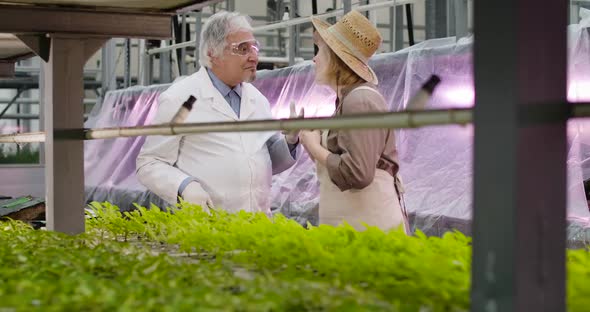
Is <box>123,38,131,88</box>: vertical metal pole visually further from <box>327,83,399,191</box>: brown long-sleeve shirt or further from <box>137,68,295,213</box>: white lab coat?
<box>327,83,399,191</box>: brown long-sleeve shirt

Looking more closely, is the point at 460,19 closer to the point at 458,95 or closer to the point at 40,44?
the point at 458,95

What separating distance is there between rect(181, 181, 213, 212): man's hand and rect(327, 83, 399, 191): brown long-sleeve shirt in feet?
1.38

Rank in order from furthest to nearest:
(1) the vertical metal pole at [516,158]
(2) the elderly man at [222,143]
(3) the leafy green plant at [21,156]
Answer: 1. (3) the leafy green plant at [21,156]
2. (2) the elderly man at [222,143]
3. (1) the vertical metal pole at [516,158]

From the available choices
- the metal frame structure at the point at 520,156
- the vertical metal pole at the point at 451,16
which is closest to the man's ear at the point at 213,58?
the vertical metal pole at the point at 451,16

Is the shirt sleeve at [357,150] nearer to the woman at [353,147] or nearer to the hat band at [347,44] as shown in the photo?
the woman at [353,147]

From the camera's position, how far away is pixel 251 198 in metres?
2.87

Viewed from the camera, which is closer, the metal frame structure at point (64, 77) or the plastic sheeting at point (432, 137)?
the metal frame structure at point (64, 77)

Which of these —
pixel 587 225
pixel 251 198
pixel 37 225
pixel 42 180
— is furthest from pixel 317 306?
pixel 42 180

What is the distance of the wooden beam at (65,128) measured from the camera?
2082mm

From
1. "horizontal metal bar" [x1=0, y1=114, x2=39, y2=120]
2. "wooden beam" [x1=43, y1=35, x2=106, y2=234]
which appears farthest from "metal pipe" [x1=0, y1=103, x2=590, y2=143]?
"horizontal metal bar" [x1=0, y1=114, x2=39, y2=120]

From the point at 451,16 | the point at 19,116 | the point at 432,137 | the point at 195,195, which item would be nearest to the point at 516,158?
the point at 195,195

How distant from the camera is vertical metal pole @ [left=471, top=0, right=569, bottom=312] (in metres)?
0.80

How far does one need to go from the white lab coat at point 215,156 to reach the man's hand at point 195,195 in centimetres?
10

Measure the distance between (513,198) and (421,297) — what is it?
0.61ft
